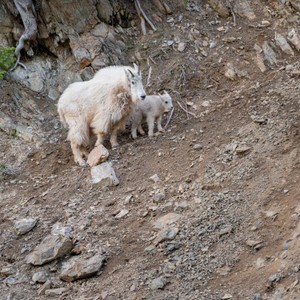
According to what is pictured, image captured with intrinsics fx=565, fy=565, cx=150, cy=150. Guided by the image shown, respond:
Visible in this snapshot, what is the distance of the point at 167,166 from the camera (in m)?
10.4

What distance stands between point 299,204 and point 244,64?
240 inches

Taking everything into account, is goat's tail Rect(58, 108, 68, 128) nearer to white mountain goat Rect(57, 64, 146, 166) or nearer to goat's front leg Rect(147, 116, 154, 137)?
white mountain goat Rect(57, 64, 146, 166)

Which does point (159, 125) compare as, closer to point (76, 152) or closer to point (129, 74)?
point (129, 74)

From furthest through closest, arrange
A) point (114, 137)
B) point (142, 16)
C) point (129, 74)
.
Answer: point (142, 16) < point (114, 137) < point (129, 74)

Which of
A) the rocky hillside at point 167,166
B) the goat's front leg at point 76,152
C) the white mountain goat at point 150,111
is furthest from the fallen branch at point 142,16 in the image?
the goat's front leg at point 76,152

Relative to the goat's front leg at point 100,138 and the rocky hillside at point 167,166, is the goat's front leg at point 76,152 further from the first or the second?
the goat's front leg at point 100,138

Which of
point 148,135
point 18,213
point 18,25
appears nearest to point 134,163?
point 148,135

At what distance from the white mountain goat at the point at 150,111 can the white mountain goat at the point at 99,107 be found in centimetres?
35

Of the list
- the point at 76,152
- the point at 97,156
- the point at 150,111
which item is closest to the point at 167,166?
the point at 97,156

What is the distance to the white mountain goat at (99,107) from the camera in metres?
11.6

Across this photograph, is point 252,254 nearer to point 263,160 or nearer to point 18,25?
point 263,160

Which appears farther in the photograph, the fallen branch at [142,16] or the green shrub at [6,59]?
the fallen branch at [142,16]

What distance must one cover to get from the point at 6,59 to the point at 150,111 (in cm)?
367

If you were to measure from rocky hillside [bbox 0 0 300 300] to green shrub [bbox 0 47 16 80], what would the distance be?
0.86 ft
